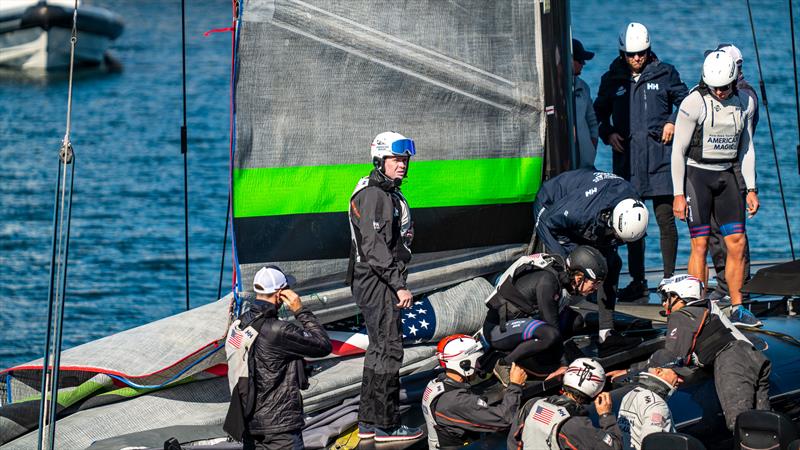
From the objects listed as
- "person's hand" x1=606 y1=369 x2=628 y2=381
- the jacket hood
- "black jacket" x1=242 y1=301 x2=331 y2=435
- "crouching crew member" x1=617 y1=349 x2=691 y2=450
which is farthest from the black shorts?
"black jacket" x1=242 y1=301 x2=331 y2=435

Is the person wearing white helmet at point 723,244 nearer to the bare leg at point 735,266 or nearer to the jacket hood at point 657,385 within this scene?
the bare leg at point 735,266

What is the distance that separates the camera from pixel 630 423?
8180 millimetres

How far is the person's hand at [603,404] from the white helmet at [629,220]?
1631 millimetres

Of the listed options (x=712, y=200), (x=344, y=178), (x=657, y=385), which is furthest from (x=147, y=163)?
(x=657, y=385)

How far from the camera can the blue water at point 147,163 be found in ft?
69.3

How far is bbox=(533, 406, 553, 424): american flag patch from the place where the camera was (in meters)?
7.81

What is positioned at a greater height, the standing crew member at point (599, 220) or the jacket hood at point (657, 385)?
the standing crew member at point (599, 220)

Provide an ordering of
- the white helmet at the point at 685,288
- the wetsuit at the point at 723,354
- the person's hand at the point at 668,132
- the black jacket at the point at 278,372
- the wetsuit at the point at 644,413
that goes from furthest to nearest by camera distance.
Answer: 1. the person's hand at the point at 668,132
2. the white helmet at the point at 685,288
3. the wetsuit at the point at 723,354
4. the black jacket at the point at 278,372
5. the wetsuit at the point at 644,413

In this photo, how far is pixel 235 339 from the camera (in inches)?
332

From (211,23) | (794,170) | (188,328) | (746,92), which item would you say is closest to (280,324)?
(188,328)

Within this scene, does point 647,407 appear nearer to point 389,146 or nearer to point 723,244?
point 389,146

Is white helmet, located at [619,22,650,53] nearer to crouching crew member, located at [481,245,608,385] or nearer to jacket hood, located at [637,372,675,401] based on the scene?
crouching crew member, located at [481,245,608,385]

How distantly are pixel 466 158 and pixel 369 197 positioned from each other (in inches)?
61.7

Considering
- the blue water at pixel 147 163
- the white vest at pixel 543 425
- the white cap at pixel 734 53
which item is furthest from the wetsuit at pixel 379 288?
the blue water at pixel 147 163
